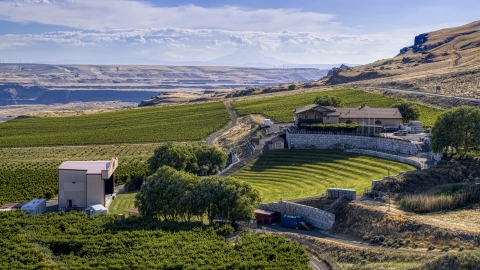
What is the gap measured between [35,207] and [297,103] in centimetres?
7632

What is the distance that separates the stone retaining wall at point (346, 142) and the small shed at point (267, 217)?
25969 mm

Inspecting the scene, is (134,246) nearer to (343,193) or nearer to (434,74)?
(343,193)

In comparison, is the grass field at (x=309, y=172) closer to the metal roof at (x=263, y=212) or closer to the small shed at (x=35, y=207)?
the metal roof at (x=263, y=212)

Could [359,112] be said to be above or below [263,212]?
above

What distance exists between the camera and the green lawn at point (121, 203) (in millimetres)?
64062

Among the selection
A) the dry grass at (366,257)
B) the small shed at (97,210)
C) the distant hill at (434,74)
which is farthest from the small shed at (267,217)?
the distant hill at (434,74)

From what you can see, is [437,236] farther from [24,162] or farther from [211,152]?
[24,162]

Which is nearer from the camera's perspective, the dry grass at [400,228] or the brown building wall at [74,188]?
the dry grass at [400,228]

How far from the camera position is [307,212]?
51844mm

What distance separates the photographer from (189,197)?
51.1m

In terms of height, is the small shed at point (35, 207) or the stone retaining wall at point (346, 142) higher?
the stone retaining wall at point (346, 142)

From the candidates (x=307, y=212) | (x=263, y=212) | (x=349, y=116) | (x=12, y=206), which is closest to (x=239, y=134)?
(x=349, y=116)

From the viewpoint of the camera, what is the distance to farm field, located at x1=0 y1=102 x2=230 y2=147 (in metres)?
118

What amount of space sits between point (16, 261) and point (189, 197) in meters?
16.3
